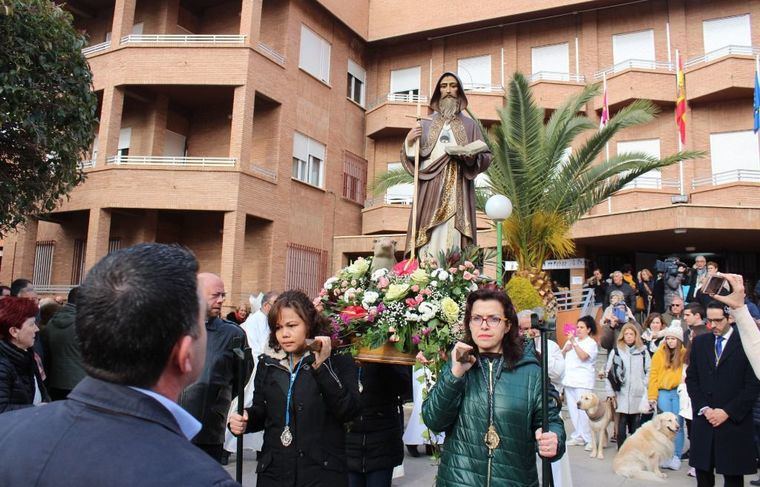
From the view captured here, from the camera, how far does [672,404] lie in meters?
7.79

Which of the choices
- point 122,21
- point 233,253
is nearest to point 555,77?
point 233,253

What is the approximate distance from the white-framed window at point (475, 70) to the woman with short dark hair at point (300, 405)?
68.7 ft

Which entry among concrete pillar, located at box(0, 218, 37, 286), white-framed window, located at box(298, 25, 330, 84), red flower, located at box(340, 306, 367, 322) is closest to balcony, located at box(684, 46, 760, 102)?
white-framed window, located at box(298, 25, 330, 84)

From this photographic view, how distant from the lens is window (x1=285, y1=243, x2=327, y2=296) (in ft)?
64.9

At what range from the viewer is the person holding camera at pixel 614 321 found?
10109 mm

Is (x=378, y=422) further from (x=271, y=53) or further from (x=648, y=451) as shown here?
(x=271, y=53)

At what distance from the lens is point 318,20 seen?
2138 cm

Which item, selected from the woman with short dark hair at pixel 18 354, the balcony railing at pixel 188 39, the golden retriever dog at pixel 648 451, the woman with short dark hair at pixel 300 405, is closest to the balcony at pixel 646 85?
the balcony railing at pixel 188 39

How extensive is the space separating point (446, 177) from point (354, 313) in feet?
7.49

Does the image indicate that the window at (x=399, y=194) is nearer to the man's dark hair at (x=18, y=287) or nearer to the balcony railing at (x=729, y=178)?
the balcony railing at (x=729, y=178)

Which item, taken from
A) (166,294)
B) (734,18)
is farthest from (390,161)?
(166,294)

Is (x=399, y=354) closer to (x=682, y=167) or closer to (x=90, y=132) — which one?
(x=90, y=132)

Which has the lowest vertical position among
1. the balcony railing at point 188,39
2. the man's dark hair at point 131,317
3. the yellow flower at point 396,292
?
the man's dark hair at point 131,317

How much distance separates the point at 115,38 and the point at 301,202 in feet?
24.7
